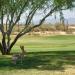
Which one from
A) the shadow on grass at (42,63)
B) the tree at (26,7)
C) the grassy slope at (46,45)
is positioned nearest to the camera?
the shadow on grass at (42,63)

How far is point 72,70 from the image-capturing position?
18.5 meters

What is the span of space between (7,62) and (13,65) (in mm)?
1469

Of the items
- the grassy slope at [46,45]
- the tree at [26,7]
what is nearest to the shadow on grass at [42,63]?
the tree at [26,7]

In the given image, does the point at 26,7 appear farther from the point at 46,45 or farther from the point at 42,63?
the point at 46,45

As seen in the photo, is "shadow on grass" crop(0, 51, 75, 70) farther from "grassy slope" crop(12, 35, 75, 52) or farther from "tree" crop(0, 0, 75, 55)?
"grassy slope" crop(12, 35, 75, 52)

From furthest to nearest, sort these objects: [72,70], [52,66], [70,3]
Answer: [70,3], [52,66], [72,70]

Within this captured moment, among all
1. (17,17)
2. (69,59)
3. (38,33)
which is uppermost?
(17,17)

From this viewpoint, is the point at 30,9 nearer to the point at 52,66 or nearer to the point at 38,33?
the point at 52,66

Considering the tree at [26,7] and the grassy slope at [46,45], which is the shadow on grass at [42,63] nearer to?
the tree at [26,7]

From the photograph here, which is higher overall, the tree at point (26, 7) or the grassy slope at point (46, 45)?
the tree at point (26, 7)

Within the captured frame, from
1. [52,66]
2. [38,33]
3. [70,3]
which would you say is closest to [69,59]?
[52,66]

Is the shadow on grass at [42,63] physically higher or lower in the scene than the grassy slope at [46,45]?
higher

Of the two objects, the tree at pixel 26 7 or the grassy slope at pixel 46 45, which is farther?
the grassy slope at pixel 46 45

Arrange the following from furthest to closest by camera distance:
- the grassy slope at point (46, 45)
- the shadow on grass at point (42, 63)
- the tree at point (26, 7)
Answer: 1. the grassy slope at point (46, 45)
2. the tree at point (26, 7)
3. the shadow on grass at point (42, 63)
